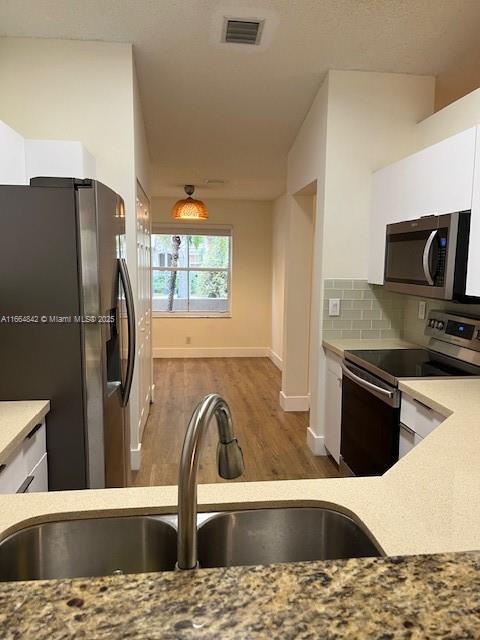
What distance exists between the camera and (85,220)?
187 centimetres

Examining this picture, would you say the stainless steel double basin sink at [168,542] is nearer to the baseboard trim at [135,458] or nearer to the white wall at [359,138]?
the baseboard trim at [135,458]

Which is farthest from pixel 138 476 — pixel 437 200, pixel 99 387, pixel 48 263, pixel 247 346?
pixel 247 346

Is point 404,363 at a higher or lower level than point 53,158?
lower

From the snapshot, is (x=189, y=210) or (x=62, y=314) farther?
(x=189, y=210)

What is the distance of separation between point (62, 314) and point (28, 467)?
1.96ft

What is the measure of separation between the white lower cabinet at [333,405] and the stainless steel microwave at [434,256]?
70 cm

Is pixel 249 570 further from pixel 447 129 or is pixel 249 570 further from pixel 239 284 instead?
pixel 239 284

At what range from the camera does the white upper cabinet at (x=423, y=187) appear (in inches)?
89.6

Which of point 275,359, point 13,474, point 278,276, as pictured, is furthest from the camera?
point 275,359

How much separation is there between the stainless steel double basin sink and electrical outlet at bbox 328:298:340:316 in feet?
7.85

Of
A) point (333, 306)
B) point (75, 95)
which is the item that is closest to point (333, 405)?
point (333, 306)

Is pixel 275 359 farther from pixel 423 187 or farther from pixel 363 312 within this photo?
pixel 423 187

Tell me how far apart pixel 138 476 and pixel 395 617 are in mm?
2778

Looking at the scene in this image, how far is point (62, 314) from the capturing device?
1.91 meters
